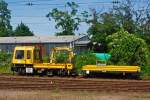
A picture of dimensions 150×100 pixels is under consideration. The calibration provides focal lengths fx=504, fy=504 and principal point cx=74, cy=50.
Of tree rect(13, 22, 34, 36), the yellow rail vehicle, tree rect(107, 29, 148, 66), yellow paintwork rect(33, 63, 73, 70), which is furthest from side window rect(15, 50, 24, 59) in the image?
tree rect(13, 22, 34, 36)

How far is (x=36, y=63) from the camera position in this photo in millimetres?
41406

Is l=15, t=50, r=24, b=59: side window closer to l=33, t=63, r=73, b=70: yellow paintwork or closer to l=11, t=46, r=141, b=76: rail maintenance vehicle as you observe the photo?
l=11, t=46, r=141, b=76: rail maintenance vehicle

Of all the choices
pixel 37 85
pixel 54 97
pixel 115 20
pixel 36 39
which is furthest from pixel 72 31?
pixel 54 97

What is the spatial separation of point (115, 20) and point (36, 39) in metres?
21.9

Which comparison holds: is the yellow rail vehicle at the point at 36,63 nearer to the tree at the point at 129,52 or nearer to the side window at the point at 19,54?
the side window at the point at 19,54

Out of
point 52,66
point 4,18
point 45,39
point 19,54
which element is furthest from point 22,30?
point 52,66

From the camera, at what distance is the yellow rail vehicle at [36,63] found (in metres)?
39.3

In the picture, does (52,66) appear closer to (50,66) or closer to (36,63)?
(50,66)

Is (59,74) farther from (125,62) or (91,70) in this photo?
(125,62)

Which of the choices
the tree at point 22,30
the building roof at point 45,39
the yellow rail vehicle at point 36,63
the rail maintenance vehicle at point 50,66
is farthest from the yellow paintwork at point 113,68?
the tree at point 22,30

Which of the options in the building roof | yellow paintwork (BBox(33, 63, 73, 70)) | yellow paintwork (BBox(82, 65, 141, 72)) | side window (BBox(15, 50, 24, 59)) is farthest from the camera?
the building roof

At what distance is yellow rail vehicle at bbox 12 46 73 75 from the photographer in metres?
39.3

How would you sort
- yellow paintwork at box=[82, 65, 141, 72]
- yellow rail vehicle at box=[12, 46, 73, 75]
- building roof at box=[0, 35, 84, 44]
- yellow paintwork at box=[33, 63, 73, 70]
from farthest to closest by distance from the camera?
building roof at box=[0, 35, 84, 44] < yellow rail vehicle at box=[12, 46, 73, 75] < yellow paintwork at box=[33, 63, 73, 70] < yellow paintwork at box=[82, 65, 141, 72]

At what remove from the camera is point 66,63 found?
39.2 meters
